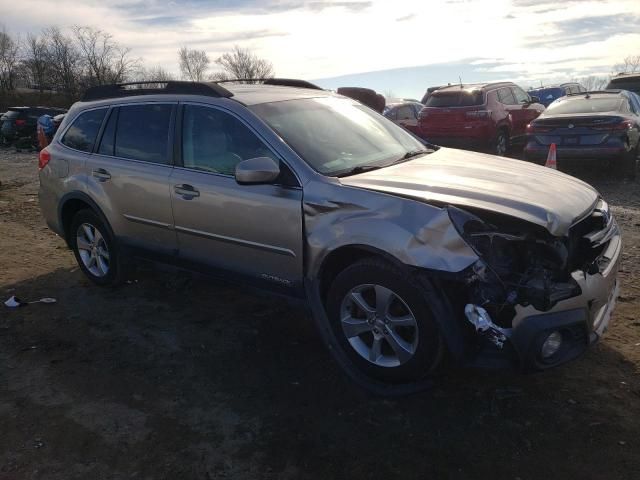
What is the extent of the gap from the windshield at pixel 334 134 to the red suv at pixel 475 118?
23.4 feet

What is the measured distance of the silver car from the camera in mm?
2824

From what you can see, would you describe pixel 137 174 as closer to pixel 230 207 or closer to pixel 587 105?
pixel 230 207

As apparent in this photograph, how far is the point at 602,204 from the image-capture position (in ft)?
11.7

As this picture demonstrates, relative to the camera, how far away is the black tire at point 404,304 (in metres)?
2.92

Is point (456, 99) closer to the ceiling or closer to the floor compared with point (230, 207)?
closer to the ceiling

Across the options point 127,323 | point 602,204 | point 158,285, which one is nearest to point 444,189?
point 602,204

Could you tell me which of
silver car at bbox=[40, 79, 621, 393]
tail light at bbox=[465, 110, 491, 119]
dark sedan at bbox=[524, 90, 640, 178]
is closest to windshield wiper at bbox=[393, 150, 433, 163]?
silver car at bbox=[40, 79, 621, 393]

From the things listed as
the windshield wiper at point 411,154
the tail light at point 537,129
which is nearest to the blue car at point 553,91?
the tail light at point 537,129

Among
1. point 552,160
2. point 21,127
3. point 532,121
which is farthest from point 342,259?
point 21,127

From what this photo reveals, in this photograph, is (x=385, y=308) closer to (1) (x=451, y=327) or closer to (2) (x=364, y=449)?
(1) (x=451, y=327)

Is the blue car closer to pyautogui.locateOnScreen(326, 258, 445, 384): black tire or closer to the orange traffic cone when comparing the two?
the orange traffic cone

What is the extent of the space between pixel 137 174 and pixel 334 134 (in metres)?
1.69

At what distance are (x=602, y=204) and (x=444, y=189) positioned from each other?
1.25m

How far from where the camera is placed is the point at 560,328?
2746mm
